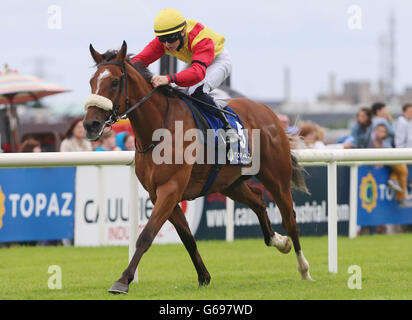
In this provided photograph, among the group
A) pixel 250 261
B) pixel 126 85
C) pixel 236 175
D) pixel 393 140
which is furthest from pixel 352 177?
pixel 126 85

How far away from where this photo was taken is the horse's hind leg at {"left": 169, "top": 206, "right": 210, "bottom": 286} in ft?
19.7

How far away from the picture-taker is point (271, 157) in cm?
658

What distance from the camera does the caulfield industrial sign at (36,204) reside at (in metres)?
8.86

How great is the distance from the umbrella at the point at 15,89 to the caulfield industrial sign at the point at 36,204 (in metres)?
2.75

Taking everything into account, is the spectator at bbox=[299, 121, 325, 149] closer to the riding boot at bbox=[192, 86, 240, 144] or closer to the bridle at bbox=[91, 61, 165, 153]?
the riding boot at bbox=[192, 86, 240, 144]

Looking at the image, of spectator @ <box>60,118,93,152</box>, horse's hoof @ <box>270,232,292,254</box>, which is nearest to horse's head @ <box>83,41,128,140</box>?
horse's hoof @ <box>270,232,292,254</box>

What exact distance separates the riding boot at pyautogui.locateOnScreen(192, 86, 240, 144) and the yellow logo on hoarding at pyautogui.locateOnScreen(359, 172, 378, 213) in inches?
196

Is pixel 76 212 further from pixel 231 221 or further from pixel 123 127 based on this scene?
pixel 123 127

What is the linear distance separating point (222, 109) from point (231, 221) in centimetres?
399

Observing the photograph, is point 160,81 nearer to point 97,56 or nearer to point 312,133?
point 97,56

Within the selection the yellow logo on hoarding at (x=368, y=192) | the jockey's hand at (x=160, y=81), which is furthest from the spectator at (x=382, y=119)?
the jockey's hand at (x=160, y=81)

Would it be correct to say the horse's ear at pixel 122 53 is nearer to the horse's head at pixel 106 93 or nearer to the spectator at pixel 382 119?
the horse's head at pixel 106 93

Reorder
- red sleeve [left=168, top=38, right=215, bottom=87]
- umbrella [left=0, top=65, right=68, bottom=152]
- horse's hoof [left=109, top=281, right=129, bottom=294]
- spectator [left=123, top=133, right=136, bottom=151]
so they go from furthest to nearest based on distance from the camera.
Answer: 1. umbrella [left=0, top=65, right=68, bottom=152]
2. spectator [left=123, top=133, right=136, bottom=151]
3. red sleeve [left=168, top=38, right=215, bottom=87]
4. horse's hoof [left=109, top=281, right=129, bottom=294]

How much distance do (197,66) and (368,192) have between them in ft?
18.5
